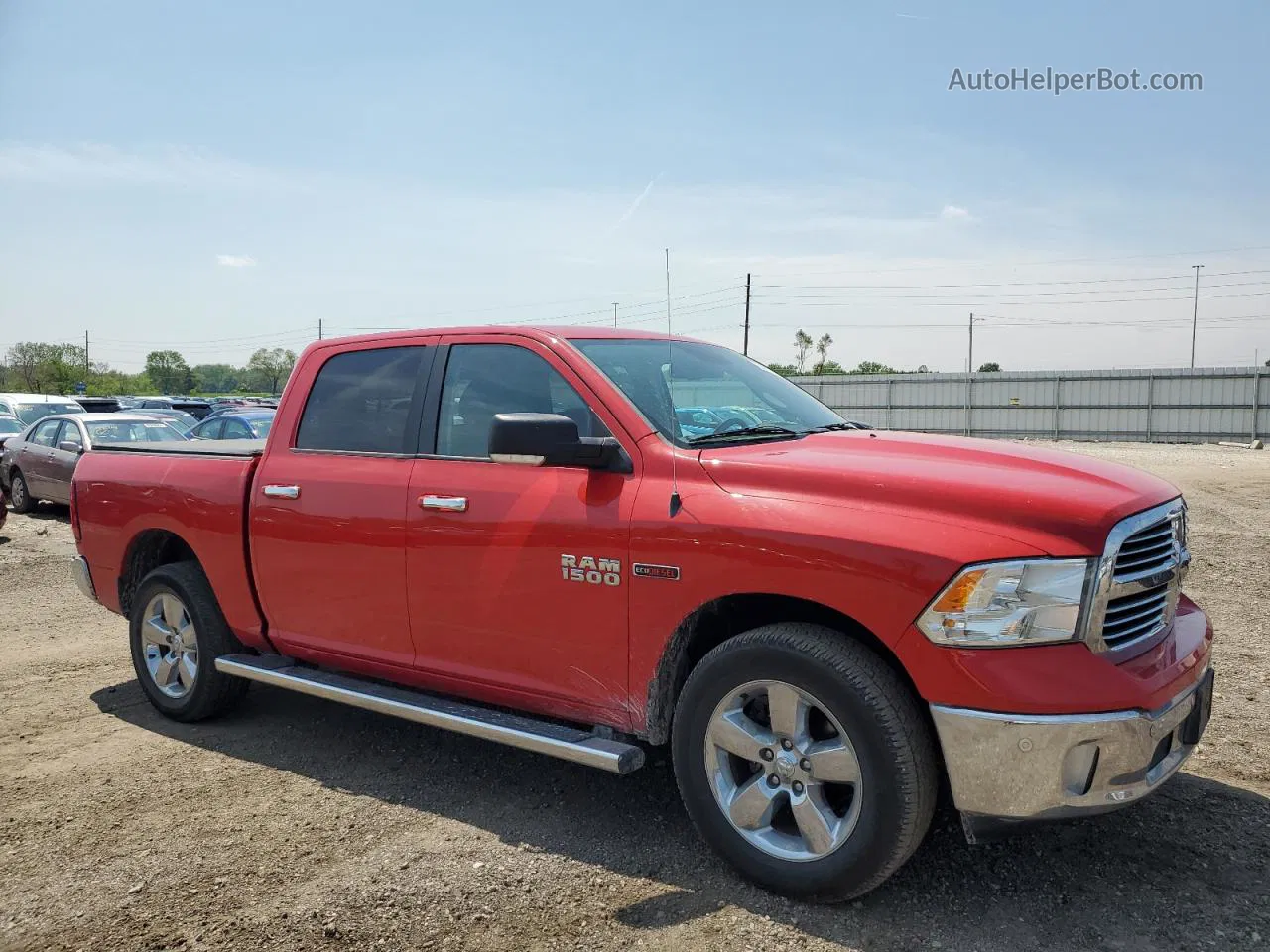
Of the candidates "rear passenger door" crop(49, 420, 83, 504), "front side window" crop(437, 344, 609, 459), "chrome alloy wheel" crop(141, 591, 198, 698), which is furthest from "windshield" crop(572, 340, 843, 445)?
"rear passenger door" crop(49, 420, 83, 504)

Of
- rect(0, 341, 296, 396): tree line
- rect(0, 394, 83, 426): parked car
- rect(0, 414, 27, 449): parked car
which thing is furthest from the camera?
rect(0, 341, 296, 396): tree line

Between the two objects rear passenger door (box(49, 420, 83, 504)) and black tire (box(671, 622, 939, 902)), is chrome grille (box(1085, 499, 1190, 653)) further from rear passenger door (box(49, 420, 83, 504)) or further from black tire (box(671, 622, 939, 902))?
rear passenger door (box(49, 420, 83, 504))

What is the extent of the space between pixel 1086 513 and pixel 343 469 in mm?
3103

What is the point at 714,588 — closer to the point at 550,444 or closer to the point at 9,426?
the point at 550,444

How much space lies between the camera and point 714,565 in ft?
11.0

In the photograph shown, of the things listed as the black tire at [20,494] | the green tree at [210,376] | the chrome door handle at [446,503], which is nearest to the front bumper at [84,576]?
the chrome door handle at [446,503]

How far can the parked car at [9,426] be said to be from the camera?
1689cm

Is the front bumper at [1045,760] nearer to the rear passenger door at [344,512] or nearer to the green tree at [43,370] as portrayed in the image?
the rear passenger door at [344,512]

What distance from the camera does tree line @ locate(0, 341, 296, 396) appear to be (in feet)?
275

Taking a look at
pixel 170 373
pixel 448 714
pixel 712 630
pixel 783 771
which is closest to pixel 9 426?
pixel 448 714

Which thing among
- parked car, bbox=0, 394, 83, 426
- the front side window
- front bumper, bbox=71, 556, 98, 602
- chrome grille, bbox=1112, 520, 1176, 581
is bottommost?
front bumper, bbox=71, 556, 98, 602

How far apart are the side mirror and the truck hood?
→ 0.36m

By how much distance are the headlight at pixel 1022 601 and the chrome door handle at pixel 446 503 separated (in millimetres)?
2002

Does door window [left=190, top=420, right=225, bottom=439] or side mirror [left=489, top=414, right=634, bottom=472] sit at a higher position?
side mirror [left=489, top=414, right=634, bottom=472]
